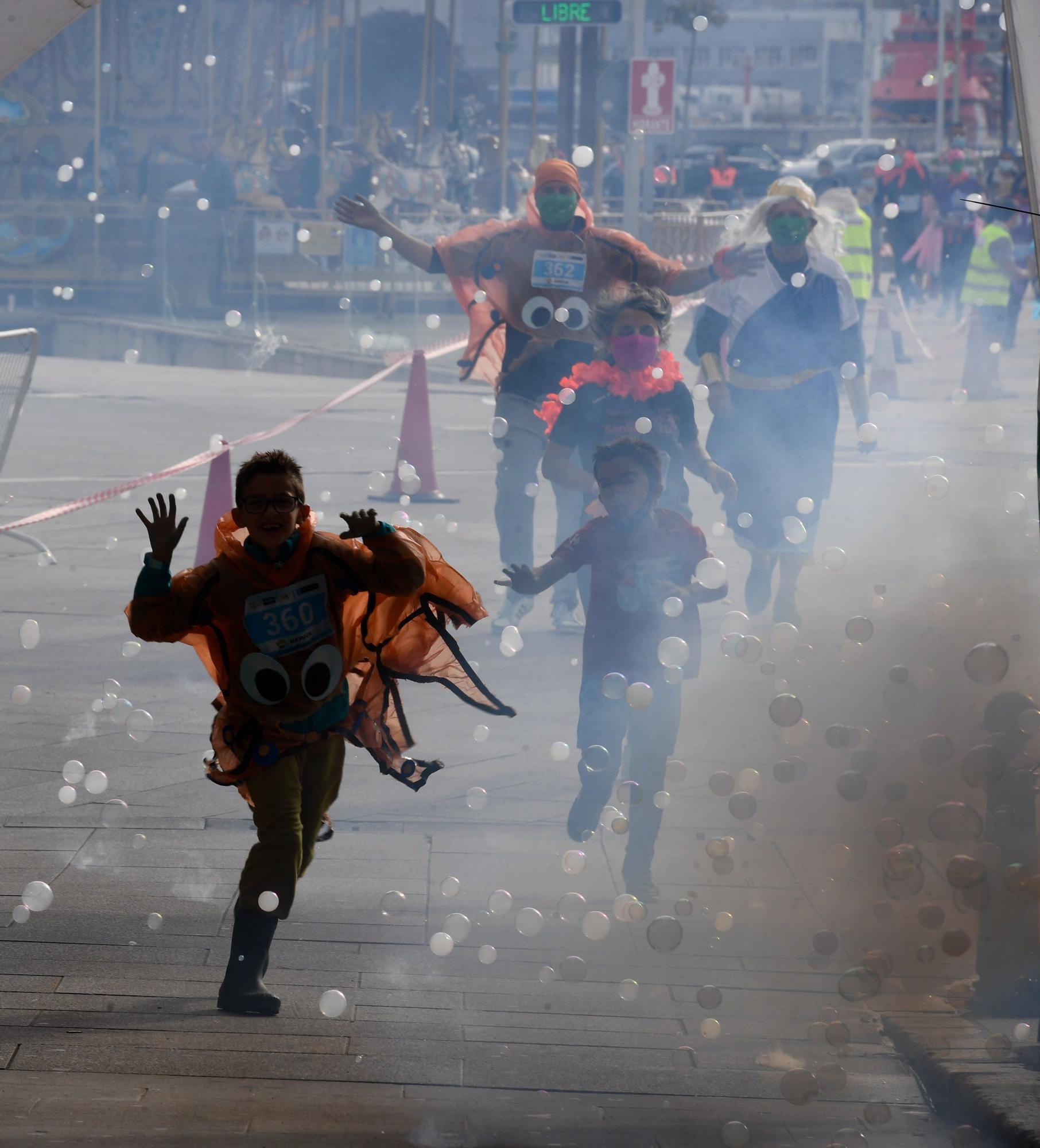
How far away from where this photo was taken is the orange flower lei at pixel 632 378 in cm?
609

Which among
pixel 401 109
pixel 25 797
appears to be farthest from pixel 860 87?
pixel 25 797

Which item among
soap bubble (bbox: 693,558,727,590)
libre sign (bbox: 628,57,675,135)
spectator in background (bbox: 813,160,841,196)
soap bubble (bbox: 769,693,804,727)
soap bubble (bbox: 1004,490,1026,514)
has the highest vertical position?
libre sign (bbox: 628,57,675,135)

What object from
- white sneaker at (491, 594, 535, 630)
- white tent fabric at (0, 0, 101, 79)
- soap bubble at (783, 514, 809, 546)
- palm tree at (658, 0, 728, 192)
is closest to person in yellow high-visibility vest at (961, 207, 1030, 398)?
soap bubble at (783, 514, 809, 546)

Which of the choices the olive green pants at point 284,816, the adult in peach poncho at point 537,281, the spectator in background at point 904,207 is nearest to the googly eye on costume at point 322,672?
the olive green pants at point 284,816

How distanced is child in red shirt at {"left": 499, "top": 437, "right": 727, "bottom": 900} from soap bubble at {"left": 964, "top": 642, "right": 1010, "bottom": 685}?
Answer: 0.74m

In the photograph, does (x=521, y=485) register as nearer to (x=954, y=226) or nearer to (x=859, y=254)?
(x=859, y=254)

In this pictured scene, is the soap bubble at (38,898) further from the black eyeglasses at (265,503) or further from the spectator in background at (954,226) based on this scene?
the spectator in background at (954,226)

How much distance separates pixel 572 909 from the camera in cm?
450

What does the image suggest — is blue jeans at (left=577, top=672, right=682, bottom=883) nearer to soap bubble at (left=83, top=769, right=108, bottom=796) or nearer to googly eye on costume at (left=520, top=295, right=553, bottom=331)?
soap bubble at (left=83, top=769, right=108, bottom=796)

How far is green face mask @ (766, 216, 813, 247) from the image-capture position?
291 inches

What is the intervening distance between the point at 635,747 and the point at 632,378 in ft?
5.88

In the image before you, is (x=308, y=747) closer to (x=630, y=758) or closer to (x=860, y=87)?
(x=630, y=758)

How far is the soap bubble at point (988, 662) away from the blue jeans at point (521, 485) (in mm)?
2446

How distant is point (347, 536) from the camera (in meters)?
3.70
